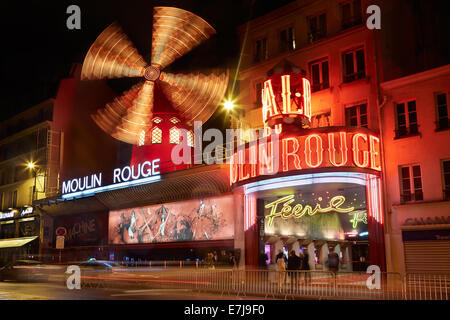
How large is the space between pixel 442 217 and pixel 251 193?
759 cm

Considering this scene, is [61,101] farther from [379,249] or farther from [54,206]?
[379,249]

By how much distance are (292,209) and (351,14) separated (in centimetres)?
830

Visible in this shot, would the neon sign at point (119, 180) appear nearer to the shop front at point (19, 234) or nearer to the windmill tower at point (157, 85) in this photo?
the windmill tower at point (157, 85)

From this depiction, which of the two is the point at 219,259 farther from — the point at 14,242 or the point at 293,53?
the point at 14,242

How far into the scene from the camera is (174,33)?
28.3m

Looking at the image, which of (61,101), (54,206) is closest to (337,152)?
(54,206)

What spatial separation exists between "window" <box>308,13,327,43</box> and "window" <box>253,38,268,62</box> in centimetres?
245

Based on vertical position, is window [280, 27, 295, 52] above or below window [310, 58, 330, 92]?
above

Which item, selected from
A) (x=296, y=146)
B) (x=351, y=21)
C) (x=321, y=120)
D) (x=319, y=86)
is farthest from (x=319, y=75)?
(x=296, y=146)

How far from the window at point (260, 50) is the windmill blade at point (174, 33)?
559cm

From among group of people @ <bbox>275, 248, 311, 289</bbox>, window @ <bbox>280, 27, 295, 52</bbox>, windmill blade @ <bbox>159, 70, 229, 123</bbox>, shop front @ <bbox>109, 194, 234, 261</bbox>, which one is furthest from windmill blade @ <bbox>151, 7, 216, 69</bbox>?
group of people @ <bbox>275, 248, 311, 289</bbox>

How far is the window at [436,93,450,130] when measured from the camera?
52.8 feet

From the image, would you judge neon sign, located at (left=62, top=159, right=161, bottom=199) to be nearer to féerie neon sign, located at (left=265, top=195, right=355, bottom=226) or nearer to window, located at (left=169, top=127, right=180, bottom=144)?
window, located at (left=169, top=127, right=180, bottom=144)

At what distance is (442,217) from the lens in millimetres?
15398
